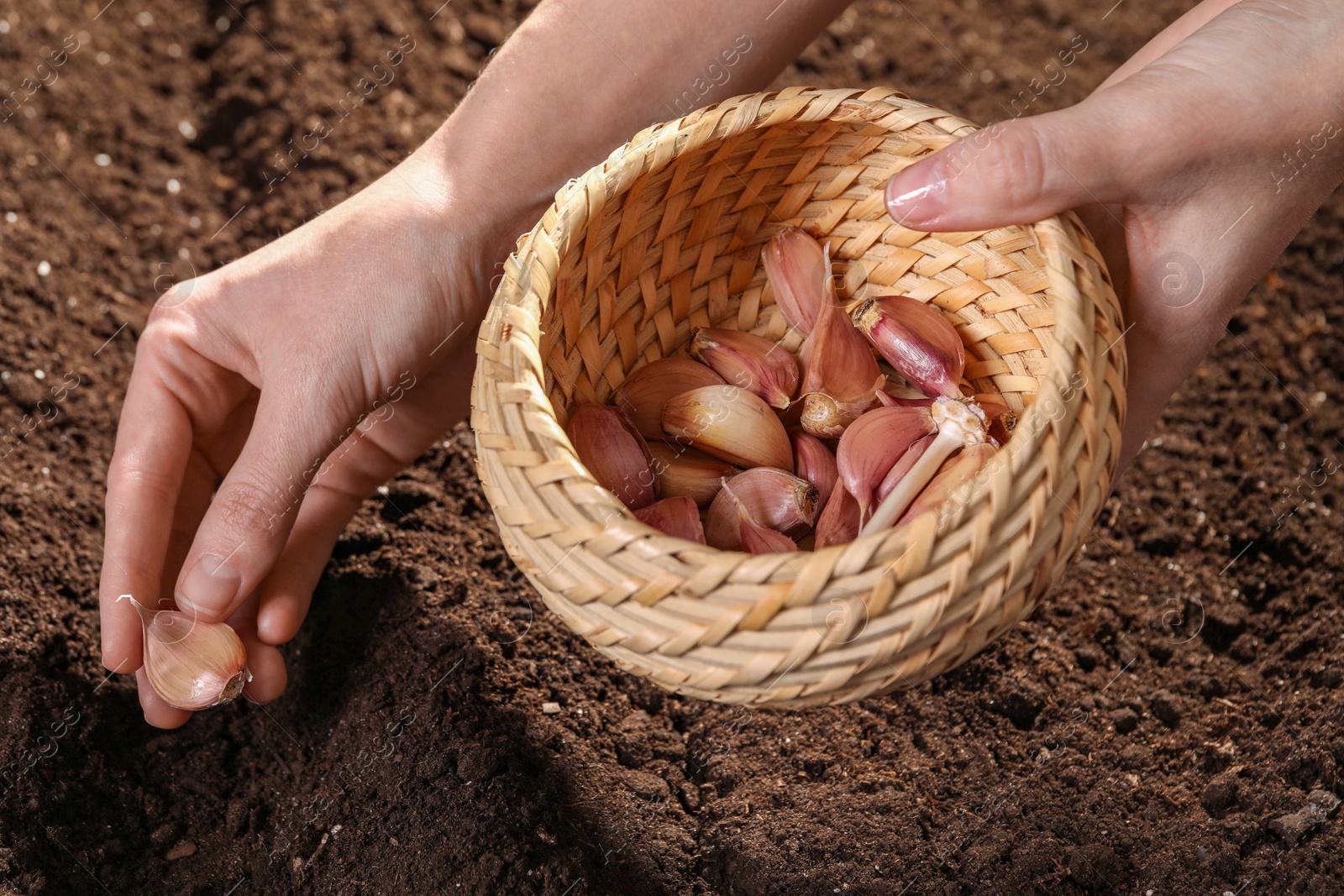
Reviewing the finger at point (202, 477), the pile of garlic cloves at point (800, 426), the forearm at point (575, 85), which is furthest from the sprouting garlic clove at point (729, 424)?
the finger at point (202, 477)

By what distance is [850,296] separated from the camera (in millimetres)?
1158

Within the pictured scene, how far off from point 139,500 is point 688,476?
1.87 ft

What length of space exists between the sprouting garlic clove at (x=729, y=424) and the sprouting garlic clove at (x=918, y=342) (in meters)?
0.14

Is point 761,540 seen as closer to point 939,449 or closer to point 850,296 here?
point 939,449

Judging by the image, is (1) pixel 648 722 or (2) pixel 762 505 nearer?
(2) pixel 762 505

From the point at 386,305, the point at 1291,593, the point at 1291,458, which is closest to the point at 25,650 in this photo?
the point at 386,305

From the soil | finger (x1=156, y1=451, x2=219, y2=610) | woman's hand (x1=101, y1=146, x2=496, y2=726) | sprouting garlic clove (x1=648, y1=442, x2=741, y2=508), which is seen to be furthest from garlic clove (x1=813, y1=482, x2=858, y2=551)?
finger (x1=156, y1=451, x2=219, y2=610)

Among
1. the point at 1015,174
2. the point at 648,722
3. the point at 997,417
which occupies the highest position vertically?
the point at 1015,174

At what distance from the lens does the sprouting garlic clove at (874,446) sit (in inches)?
39.2

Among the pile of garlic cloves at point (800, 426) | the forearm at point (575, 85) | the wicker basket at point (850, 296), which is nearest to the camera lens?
the wicker basket at point (850, 296)

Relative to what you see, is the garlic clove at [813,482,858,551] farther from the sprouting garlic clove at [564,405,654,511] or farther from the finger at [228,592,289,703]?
the finger at [228,592,289,703]

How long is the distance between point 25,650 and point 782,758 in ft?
2.78

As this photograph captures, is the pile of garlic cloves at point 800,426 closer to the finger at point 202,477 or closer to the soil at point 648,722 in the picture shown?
the soil at point 648,722

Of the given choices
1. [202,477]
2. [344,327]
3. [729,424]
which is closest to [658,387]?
[729,424]
